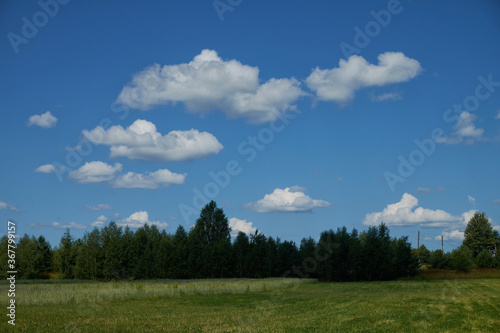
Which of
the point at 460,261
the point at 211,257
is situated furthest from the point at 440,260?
the point at 211,257

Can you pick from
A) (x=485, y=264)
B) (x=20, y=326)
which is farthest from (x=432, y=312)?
(x=485, y=264)

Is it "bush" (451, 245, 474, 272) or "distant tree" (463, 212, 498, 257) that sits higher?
"distant tree" (463, 212, 498, 257)

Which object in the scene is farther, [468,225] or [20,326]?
[468,225]

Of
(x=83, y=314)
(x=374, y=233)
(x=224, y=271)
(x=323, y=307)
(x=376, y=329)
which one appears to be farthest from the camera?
(x=224, y=271)

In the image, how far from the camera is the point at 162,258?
8300 centimetres

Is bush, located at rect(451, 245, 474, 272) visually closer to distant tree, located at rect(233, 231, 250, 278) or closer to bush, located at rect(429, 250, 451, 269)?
bush, located at rect(429, 250, 451, 269)

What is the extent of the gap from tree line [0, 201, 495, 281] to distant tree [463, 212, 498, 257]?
25.0m

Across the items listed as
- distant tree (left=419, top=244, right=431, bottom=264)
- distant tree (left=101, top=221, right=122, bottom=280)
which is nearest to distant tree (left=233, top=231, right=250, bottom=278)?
distant tree (left=101, top=221, right=122, bottom=280)

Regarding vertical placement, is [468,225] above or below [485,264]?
above

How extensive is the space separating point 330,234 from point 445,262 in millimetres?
29851

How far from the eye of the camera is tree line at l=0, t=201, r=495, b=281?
244ft

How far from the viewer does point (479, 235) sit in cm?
11544

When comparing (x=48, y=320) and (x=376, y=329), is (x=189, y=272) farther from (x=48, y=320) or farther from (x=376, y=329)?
(x=376, y=329)

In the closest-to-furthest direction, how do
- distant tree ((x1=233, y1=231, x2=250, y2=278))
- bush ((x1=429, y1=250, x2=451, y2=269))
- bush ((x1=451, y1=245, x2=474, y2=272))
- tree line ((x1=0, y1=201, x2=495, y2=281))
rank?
tree line ((x1=0, y1=201, x2=495, y2=281))
distant tree ((x1=233, y1=231, x2=250, y2=278))
bush ((x1=451, y1=245, x2=474, y2=272))
bush ((x1=429, y1=250, x2=451, y2=269))
